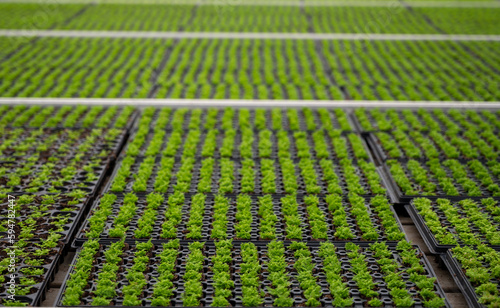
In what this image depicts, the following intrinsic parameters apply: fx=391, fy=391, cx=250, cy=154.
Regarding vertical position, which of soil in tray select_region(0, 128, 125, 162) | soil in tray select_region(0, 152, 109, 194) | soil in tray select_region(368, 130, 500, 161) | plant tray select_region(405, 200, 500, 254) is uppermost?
soil in tray select_region(0, 128, 125, 162)

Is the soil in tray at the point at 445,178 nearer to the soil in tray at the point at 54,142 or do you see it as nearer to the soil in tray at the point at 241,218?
the soil in tray at the point at 241,218

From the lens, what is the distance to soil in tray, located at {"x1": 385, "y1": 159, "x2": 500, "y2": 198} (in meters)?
→ 4.46


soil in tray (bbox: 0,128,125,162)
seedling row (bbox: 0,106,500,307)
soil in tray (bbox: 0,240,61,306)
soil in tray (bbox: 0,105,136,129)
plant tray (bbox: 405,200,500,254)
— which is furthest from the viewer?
soil in tray (bbox: 0,105,136,129)

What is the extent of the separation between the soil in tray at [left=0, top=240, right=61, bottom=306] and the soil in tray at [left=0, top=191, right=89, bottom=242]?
15 cm

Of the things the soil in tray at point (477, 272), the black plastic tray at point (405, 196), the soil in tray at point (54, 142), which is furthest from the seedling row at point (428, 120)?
the soil in tray at point (54, 142)

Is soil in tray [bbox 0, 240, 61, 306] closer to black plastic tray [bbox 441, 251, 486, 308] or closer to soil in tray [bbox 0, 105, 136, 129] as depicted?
soil in tray [bbox 0, 105, 136, 129]

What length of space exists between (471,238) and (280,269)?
6.17ft

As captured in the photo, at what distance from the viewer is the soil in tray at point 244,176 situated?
14.8 feet

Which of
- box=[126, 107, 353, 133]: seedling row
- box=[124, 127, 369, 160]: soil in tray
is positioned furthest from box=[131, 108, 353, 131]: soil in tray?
box=[124, 127, 369, 160]: soil in tray

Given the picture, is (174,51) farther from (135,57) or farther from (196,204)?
(196,204)

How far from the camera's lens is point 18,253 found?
352 cm

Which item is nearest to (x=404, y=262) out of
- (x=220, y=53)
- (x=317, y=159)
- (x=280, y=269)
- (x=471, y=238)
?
(x=471, y=238)

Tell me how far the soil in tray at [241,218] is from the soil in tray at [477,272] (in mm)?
522

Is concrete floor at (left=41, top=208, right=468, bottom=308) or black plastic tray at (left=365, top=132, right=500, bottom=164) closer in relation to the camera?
concrete floor at (left=41, top=208, right=468, bottom=308)
